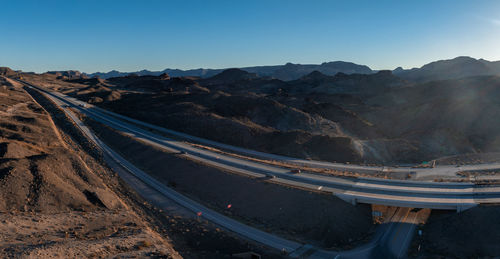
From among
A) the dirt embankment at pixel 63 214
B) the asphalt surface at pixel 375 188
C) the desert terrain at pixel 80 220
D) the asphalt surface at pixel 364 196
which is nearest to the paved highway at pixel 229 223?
the asphalt surface at pixel 364 196

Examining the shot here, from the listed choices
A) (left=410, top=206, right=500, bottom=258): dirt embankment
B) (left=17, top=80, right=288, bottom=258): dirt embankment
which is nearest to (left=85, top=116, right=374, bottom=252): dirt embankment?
(left=17, top=80, right=288, bottom=258): dirt embankment

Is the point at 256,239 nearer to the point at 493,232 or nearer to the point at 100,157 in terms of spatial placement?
the point at 493,232

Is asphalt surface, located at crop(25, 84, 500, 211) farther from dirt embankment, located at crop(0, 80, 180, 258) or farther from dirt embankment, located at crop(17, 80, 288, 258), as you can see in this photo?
dirt embankment, located at crop(0, 80, 180, 258)

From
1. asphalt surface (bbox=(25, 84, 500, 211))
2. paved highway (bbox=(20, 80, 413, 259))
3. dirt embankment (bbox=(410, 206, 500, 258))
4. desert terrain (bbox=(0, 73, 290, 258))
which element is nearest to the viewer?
desert terrain (bbox=(0, 73, 290, 258))

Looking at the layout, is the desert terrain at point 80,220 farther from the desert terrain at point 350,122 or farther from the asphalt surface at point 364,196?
the desert terrain at point 350,122

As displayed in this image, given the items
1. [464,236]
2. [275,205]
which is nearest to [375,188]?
[464,236]

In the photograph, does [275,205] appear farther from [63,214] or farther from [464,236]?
[63,214]
